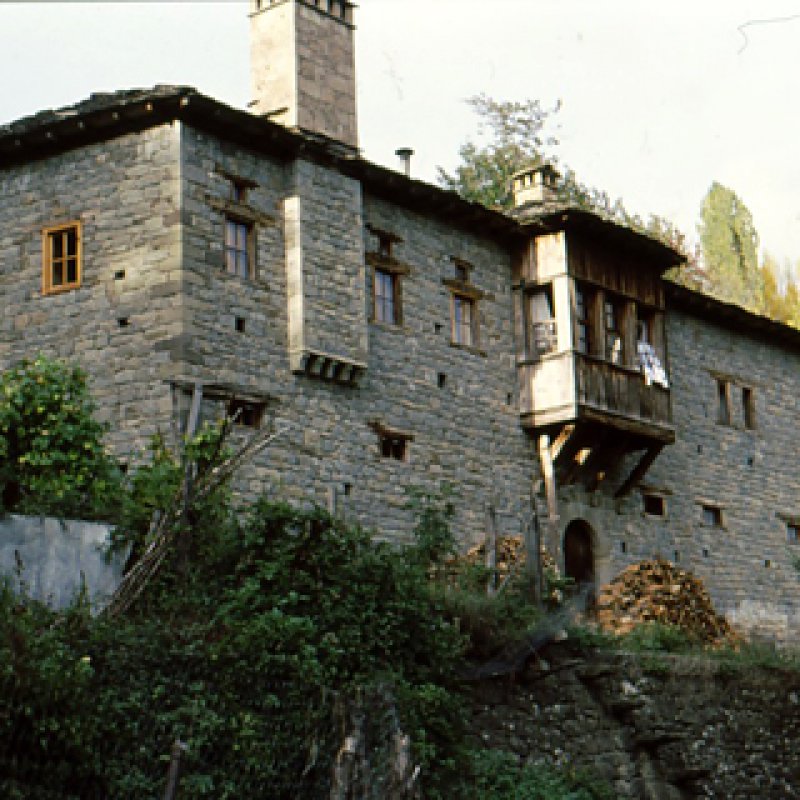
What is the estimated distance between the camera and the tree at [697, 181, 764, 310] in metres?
41.8

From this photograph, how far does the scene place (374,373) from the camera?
21578mm

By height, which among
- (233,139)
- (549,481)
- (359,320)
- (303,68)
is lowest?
(549,481)

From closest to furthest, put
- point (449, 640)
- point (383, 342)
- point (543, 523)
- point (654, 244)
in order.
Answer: point (449, 640), point (383, 342), point (543, 523), point (654, 244)

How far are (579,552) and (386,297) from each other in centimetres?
537

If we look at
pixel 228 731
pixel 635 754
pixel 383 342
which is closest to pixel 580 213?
pixel 383 342

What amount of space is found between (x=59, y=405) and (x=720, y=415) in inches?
604

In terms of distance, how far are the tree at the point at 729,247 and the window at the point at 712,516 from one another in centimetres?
1507

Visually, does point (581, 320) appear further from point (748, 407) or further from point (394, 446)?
point (748, 407)

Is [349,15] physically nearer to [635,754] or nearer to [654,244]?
[654,244]

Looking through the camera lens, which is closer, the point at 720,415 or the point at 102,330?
the point at 102,330

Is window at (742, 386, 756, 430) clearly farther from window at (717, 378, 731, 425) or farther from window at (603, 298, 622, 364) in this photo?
window at (603, 298, 622, 364)

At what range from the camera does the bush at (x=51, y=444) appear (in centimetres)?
1537

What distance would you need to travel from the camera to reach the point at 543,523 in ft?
77.5

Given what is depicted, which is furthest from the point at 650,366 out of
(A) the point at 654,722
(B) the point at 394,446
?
(A) the point at 654,722
